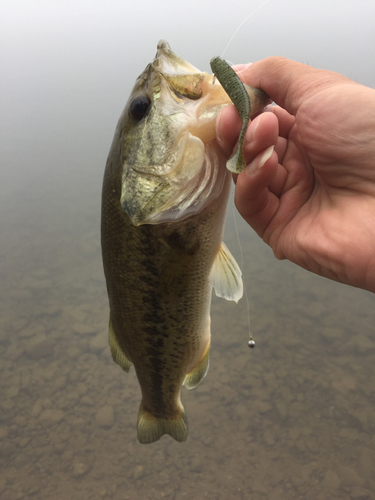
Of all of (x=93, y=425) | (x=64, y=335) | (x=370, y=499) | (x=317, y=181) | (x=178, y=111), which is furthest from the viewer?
(x=64, y=335)

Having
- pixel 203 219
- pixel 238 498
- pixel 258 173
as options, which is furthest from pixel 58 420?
pixel 258 173

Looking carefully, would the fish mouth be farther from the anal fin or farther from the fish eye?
the anal fin

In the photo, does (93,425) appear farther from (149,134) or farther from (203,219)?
(149,134)

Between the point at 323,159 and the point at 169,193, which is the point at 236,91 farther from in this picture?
the point at 323,159

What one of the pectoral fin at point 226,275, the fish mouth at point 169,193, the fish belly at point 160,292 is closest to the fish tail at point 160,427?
the fish belly at point 160,292

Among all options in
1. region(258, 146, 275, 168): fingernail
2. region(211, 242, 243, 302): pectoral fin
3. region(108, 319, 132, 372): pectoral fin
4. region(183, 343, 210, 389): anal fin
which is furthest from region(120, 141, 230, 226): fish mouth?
region(183, 343, 210, 389): anal fin
